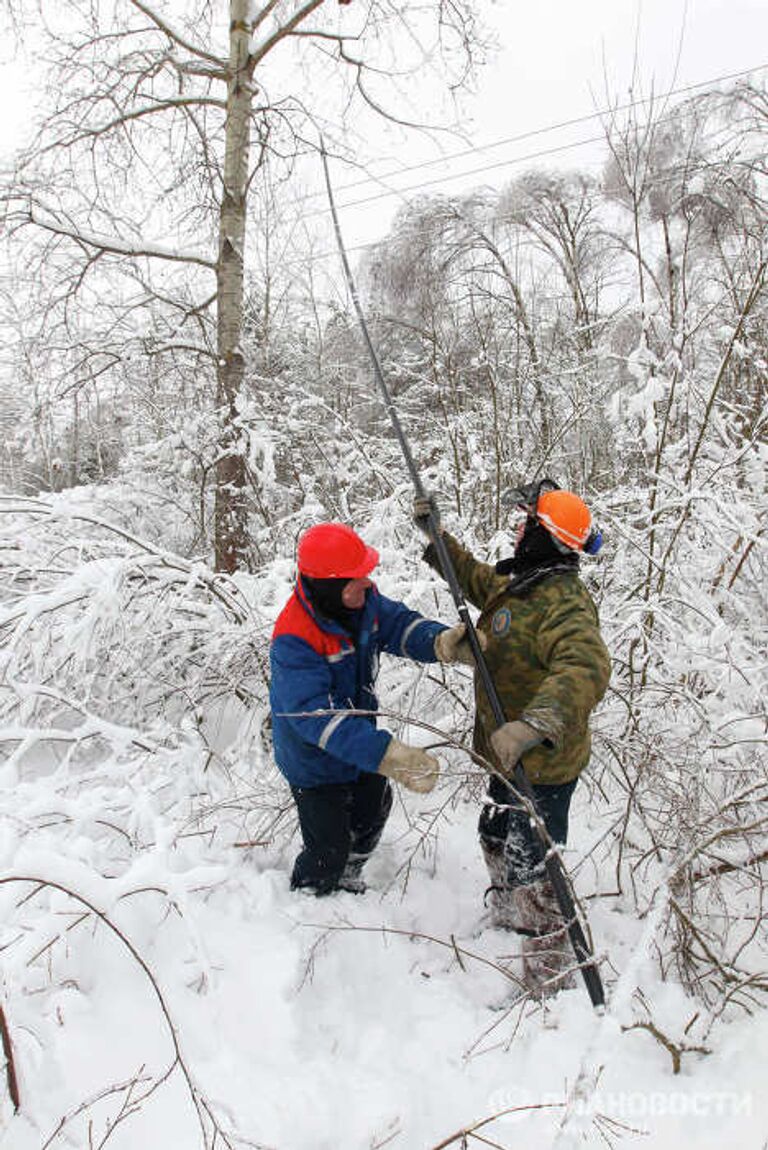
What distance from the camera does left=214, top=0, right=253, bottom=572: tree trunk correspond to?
16.5ft

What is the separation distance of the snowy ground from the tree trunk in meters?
3.06

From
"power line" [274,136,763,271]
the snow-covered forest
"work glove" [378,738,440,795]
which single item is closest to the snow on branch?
the snow-covered forest

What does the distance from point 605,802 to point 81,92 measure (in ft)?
21.5

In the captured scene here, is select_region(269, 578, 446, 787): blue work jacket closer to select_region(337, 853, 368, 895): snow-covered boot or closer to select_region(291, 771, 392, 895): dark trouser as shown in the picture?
select_region(291, 771, 392, 895): dark trouser

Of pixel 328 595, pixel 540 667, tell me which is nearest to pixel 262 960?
pixel 328 595

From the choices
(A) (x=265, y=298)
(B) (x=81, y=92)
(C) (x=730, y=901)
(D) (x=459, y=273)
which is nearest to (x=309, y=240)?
(A) (x=265, y=298)

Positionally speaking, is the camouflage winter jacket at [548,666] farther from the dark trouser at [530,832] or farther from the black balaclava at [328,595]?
the black balaclava at [328,595]

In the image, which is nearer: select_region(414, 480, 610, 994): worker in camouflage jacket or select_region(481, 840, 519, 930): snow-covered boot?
select_region(414, 480, 610, 994): worker in camouflage jacket

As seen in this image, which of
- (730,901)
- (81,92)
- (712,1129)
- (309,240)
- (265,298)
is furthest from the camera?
(309,240)

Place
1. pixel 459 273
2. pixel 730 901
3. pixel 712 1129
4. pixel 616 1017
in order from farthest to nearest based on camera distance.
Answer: pixel 459 273 → pixel 730 901 → pixel 712 1129 → pixel 616 1017

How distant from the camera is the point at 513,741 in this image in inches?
71.9

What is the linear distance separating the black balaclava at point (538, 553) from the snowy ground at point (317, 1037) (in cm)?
118

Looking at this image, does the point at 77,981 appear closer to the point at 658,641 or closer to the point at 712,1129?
the point at 712,1129

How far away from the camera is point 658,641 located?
10.8ft
